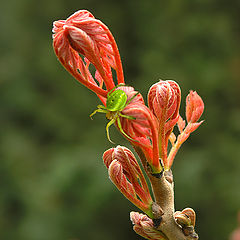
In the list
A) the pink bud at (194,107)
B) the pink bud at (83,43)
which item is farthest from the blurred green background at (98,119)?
the pink bud at (83,43)

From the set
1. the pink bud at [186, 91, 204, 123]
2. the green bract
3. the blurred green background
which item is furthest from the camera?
the blurred green background

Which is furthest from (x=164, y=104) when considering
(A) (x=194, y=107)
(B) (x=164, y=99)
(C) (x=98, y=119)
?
(C) (x=98, y=119)

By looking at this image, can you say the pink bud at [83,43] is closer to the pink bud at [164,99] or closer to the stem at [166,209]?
the pink bud at [164,99]

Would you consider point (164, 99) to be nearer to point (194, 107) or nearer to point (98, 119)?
point (194, 107)

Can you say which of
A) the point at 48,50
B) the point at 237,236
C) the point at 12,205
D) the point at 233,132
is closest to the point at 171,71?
the point at 233,132

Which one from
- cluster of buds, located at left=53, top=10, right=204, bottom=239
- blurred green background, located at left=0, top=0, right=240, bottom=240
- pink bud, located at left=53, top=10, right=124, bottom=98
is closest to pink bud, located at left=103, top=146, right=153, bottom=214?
cluster of buds, located at left=53, top=10, right=204, bottom=239

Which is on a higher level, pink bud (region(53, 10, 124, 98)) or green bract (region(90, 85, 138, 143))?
pink bud (region(53, 10, 124, 98))

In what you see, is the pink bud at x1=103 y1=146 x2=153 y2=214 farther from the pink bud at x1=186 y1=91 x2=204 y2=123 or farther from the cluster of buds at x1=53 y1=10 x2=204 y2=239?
the pink bud at x1=186 y1=91 x2=204 y2=123
